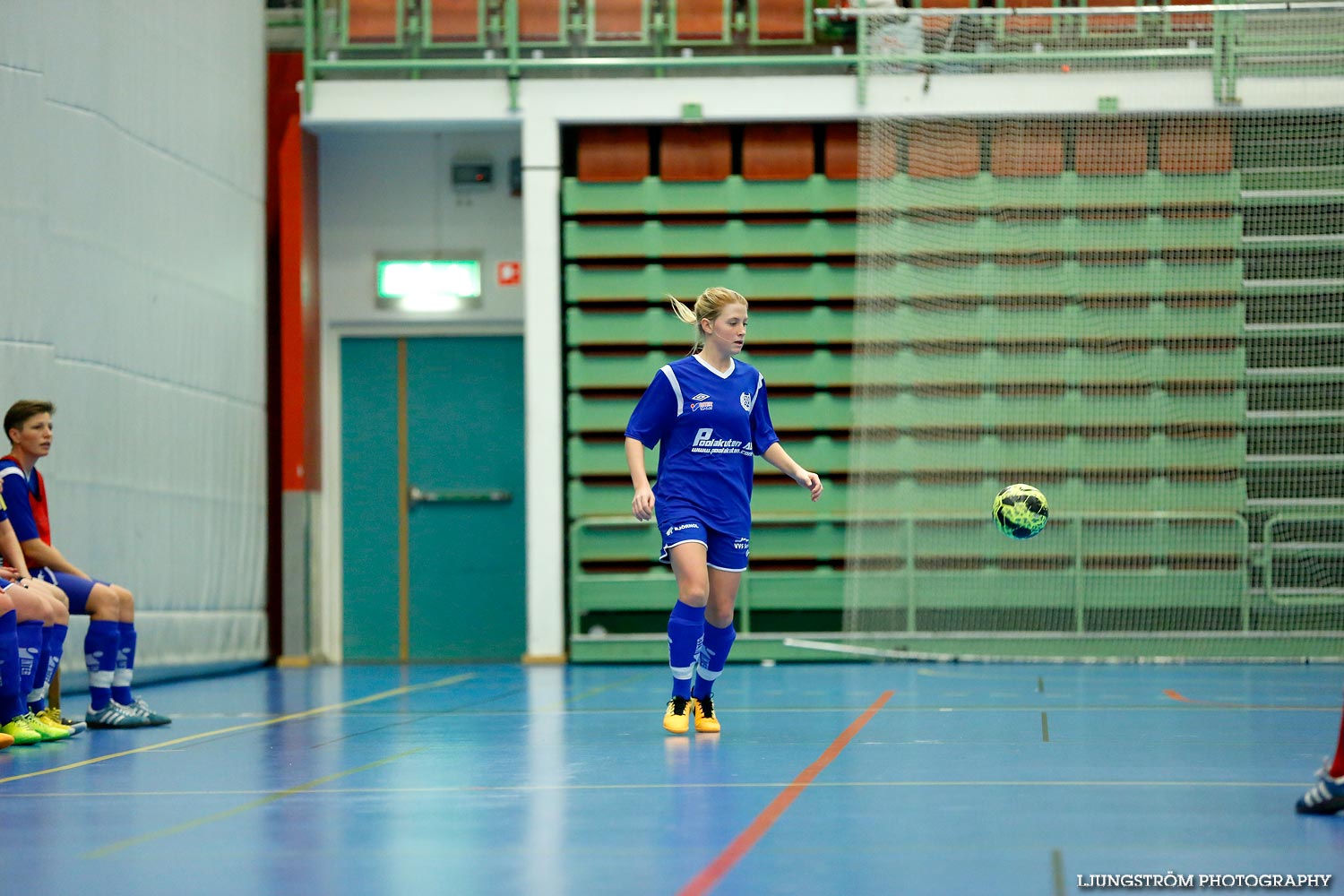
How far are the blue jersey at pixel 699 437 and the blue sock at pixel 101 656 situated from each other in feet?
8.25

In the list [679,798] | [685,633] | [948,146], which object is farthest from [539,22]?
[679,798]

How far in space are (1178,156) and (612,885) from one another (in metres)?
10.5

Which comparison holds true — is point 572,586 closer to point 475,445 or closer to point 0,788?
point 475,445

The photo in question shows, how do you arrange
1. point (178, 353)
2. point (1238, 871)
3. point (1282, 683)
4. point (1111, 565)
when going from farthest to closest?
point (1111, 565)
point (178, 353)
point (1282, 683)
point (1238, 871)

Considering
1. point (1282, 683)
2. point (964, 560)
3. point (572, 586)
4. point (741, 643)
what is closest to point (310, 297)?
point (572, 586)

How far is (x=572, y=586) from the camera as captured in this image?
11.9 meters

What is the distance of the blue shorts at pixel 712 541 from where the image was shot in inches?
225

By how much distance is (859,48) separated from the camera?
11758 mm

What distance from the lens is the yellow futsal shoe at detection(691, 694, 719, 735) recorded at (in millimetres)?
5797

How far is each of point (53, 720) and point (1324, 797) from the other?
4949 mm

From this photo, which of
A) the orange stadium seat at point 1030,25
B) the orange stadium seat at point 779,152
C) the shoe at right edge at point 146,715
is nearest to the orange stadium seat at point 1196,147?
the orange stadium seat at point 1030,25

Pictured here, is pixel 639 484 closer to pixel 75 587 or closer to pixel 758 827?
pixel 758 827

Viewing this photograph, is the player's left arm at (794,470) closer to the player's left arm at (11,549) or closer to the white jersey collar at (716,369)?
the white jersey collar at (716,369)

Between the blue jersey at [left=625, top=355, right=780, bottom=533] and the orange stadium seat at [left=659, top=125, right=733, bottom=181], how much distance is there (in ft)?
22.2
